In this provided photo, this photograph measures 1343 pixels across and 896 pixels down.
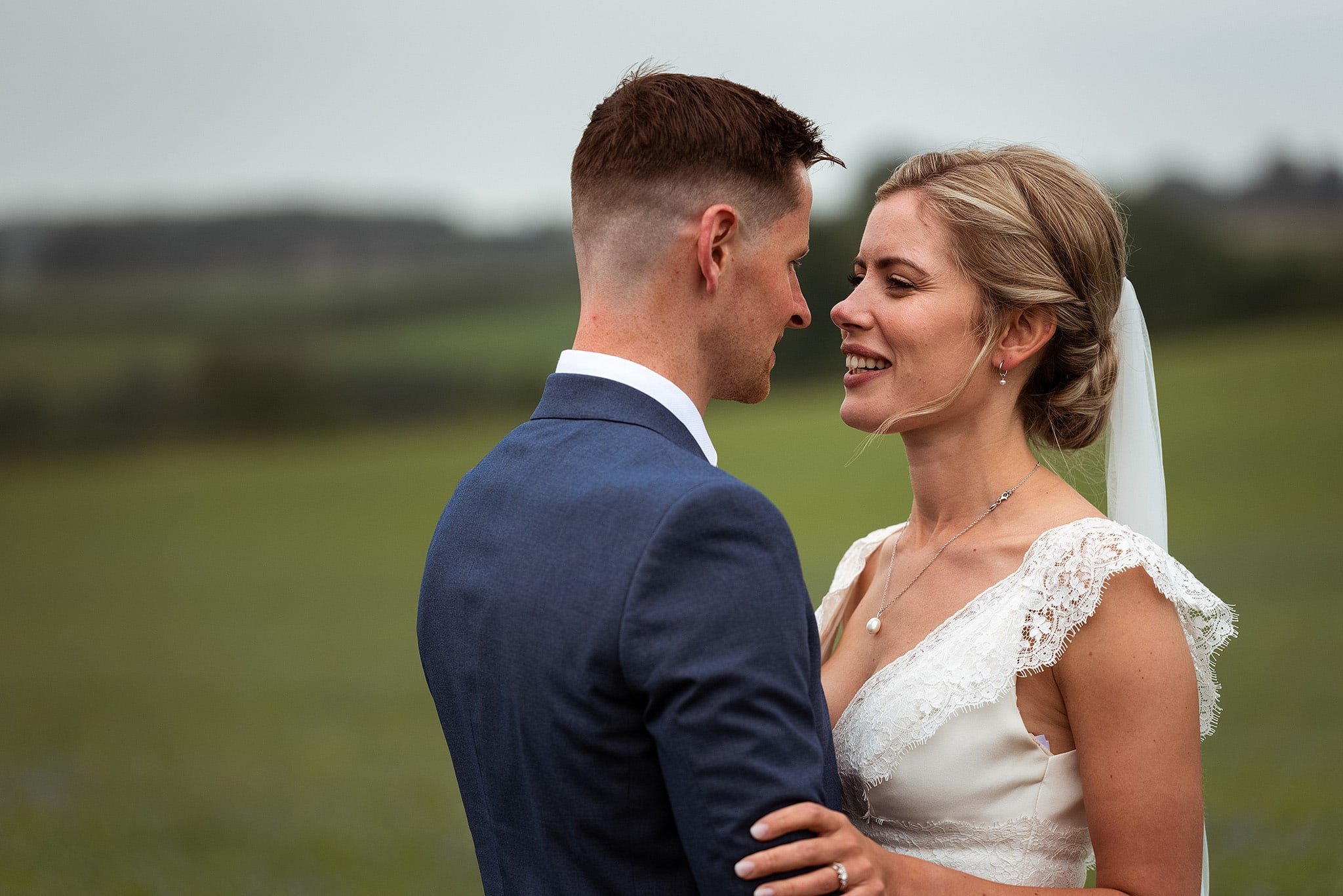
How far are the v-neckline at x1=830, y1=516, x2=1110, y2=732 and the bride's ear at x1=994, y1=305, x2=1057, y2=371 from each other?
44 centimetres

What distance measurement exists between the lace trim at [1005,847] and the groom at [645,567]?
2.41 ft

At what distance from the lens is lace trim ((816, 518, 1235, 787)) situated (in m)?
2.75

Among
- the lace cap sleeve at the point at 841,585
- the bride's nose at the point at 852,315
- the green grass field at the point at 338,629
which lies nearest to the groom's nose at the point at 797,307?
the bride's nose at the point at 852,315

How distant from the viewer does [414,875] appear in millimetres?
10070

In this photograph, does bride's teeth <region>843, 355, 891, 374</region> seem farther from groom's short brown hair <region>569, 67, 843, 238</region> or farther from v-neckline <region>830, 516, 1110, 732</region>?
groom's short brown hair <region>569, 67, 843, 238</region>

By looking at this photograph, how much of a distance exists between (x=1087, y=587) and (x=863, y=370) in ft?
2.64

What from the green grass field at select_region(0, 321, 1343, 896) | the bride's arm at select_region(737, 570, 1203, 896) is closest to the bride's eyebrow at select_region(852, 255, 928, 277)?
the bride's arm at select_region(737, 570, 1203, 896)

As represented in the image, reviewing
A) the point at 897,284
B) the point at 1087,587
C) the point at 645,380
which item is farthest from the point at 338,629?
the point at 645,380

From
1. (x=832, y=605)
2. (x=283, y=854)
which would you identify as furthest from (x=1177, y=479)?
(x=832, y=605)

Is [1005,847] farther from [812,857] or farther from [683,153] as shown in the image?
[683,153]

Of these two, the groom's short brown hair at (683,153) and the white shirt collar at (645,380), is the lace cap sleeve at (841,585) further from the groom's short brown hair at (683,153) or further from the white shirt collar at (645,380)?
the groom's short brown hair at (683,153)

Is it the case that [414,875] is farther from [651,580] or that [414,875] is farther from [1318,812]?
[651,580]

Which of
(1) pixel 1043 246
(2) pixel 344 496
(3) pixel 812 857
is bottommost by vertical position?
(2) pixel 344 496

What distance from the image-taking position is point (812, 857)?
6.68 feet
